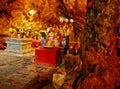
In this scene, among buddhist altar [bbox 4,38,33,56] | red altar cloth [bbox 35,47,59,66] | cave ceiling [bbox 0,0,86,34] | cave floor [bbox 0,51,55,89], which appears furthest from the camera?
cave ceiling [bbox 0,0,86,34]

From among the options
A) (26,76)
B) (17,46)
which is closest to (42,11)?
(17,46)

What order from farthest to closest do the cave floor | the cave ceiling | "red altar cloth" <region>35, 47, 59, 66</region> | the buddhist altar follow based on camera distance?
the cave ceiling
the buddhist altar
"red altar cloth" <region>35, 47, 59, 66</region>
the cave floor

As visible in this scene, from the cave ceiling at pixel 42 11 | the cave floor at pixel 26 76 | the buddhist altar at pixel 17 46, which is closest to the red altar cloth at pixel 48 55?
the cave floor at pixel 26 76

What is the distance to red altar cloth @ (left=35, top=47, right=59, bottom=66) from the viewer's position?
761cm

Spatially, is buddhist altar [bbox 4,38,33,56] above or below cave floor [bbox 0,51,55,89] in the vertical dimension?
above

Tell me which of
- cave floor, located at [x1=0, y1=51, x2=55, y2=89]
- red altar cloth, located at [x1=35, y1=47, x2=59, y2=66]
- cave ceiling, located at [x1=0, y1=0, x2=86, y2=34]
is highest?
cave ceiling, located at [x1=0, y1=0, x2=86, y2=34]

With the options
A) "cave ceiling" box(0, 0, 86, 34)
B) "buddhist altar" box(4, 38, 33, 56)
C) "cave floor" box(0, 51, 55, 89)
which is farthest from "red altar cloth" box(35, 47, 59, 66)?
"cave ceiling" box(0, 0, 86, 34)

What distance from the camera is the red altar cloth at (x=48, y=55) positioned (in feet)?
25.0

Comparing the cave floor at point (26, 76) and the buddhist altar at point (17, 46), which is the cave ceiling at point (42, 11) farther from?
the cave floor at point (26, 76)

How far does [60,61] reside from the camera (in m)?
7.97

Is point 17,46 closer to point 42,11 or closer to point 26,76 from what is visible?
point 26,76

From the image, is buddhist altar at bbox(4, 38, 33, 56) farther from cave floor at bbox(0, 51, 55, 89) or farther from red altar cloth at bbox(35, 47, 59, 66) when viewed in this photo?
cave floor at bbox(0, 51, 55, 89)

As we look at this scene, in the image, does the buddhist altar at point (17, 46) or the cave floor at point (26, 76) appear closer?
the cave floor at point (26, 76)

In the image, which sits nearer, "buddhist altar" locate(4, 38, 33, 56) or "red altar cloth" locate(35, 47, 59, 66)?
"red altar cloth" locate(35, 47, 59, 66)
